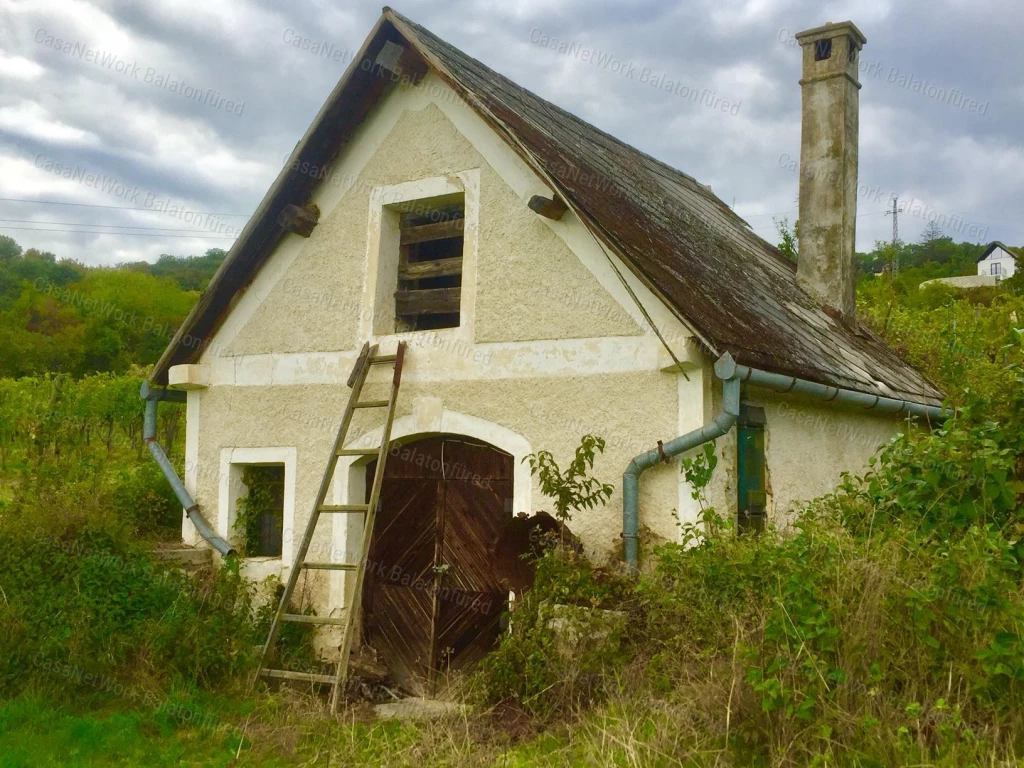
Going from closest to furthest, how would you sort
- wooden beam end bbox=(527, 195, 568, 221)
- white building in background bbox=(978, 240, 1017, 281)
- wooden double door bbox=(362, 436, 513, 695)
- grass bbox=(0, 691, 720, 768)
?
grass bbox=(0, 691, 720, 768), wooden beam end bbox=(527, 195, 568, 221), wooden double door bbox=(362, 436, 513, 695), white building in background bbox=(978, 240, 1017, 281)

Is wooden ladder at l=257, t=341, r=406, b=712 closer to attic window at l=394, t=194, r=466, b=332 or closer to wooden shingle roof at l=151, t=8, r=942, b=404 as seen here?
attic window at l=394, t=194, r=466, b=332

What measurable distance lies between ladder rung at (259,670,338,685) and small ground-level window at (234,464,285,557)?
1.88 meters

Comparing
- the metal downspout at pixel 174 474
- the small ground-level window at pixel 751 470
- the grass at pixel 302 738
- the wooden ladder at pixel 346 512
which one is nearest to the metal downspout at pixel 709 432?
the small ground-level window at pixel 751 470

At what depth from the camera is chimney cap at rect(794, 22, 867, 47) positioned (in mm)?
10586

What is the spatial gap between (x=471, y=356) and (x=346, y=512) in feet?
5.80

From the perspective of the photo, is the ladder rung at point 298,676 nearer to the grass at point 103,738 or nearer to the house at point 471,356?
the grass at point 103,738

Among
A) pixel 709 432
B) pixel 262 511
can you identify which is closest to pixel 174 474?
pixel 262 511

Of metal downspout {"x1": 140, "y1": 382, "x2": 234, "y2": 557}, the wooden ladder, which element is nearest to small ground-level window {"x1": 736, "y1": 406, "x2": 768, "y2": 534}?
the wooden ladder

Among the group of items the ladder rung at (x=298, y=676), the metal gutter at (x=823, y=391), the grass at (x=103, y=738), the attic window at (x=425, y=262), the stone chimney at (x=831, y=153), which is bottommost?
the grass at (x=103, y=738)

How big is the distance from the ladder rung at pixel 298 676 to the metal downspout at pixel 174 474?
1640 mm

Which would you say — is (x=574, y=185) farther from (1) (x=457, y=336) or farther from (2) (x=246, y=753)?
(2) (x=246, y=753)

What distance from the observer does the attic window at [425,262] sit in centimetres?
838

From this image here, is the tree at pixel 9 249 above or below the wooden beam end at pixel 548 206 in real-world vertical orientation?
above

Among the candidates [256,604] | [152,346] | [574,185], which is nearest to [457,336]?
[574,185]
